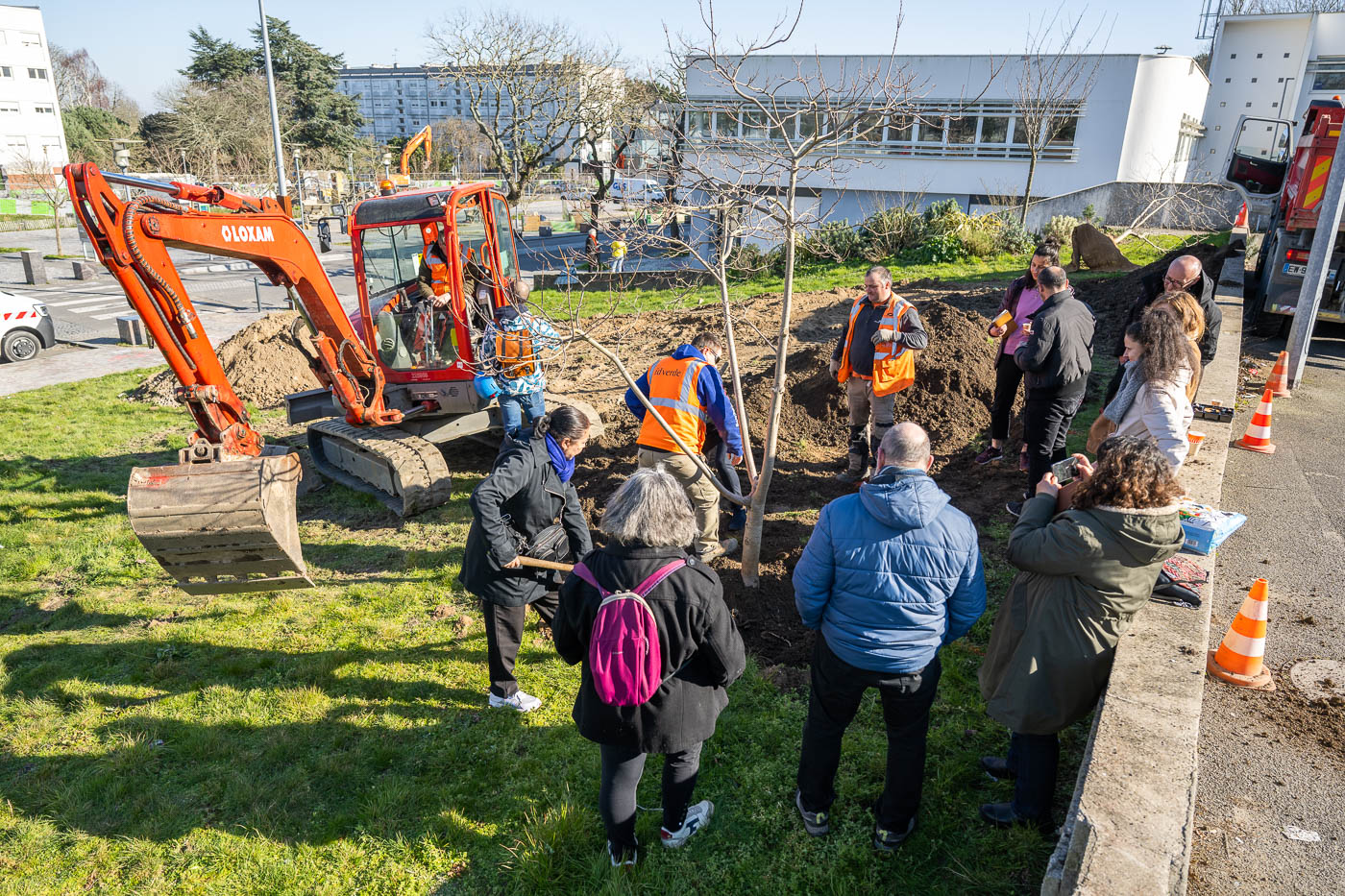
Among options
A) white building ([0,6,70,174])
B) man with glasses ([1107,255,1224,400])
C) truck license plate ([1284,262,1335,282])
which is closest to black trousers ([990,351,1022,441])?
man with glasses ([1107,255,1224,400])

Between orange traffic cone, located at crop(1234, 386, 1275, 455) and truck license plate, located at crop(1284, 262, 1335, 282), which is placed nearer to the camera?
orange traffic cone, located at crop(1234, 386, 1275, 455)

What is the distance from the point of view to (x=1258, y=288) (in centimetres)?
1145

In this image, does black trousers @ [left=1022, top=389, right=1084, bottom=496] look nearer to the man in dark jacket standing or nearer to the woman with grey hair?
the man in dark jacket standing

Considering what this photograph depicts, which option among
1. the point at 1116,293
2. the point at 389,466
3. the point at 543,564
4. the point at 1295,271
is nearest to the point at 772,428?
the point at 543,564

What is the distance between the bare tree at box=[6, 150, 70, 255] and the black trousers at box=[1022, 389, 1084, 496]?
23752 mm

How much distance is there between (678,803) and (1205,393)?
6.20 meters

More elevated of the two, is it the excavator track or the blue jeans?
the blue jeans

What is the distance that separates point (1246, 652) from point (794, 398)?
521 cm

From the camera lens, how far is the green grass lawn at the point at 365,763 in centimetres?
360

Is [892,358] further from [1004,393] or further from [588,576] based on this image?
[588,576]

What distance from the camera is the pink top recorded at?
22.2 feet

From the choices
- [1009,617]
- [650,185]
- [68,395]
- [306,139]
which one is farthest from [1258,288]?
[306,139]

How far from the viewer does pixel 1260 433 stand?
7164mm

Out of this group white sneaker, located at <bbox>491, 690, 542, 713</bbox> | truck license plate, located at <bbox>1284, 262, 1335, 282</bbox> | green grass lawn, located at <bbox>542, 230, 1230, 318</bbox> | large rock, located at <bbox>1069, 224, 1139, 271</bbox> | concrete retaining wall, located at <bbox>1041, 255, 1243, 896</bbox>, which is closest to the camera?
concrete retaining wall, located at <bbox>1041, 255, 1243, 896</bbox>
